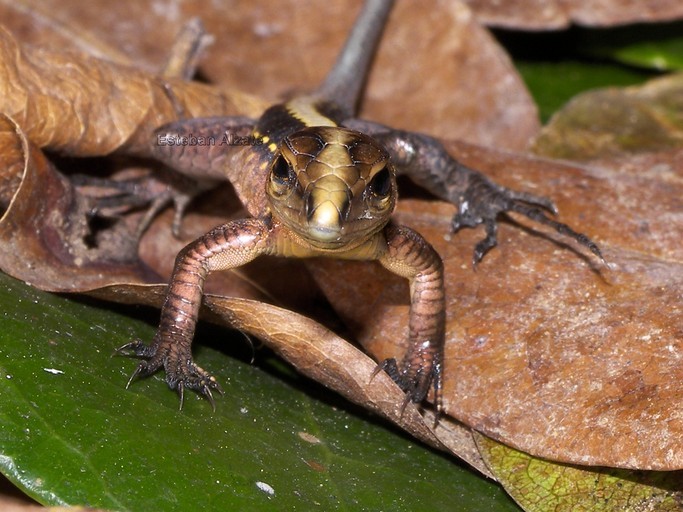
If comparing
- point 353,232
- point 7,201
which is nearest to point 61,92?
point 7,201

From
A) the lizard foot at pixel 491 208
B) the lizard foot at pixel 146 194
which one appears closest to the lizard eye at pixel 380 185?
the lizard foot at pixel 491 208

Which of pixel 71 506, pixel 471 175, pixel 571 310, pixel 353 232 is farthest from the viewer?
pixel 471 175

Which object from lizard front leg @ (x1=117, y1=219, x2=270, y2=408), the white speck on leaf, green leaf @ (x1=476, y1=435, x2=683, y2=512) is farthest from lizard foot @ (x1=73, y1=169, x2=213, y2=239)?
green leaf @ (x1=476, y1=435, x2=683, y2=512)

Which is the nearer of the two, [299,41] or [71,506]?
[71,506]

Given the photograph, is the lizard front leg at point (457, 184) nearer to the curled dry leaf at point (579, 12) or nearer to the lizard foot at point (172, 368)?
the lizard foot at point (172, 368)

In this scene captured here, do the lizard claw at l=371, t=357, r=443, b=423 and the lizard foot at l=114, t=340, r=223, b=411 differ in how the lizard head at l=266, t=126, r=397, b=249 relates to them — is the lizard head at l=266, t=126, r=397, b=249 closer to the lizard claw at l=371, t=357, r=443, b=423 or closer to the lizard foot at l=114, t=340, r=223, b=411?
the lizard claw at l=371, t=357, r=443, b=423

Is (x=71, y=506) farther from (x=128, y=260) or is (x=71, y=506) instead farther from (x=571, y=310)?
(x=571, y=310)
